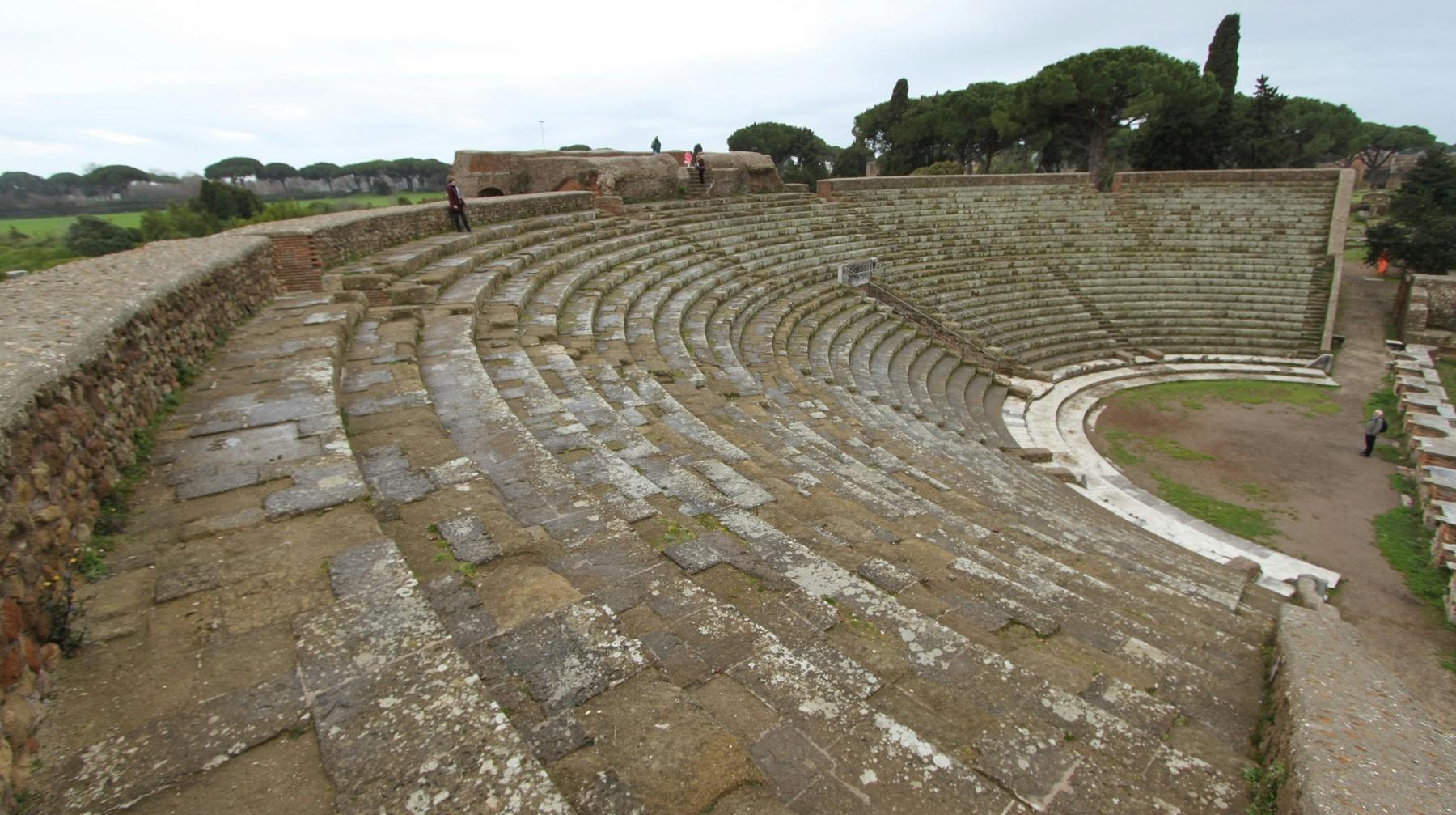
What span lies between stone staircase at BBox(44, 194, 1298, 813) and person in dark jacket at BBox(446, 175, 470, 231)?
5.59 metres

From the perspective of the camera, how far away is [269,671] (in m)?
2.51

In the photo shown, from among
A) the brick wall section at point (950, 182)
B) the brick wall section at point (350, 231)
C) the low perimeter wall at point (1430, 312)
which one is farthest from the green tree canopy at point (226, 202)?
the low perimeter wall at point (1430, 312)

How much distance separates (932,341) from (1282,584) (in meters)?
8.55

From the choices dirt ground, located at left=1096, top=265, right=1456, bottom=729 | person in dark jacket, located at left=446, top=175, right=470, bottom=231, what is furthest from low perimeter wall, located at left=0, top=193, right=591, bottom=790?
dirt ground, located at left=1096, top=265, right=1456, bottom=729

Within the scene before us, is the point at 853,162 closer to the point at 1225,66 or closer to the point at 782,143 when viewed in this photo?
the point at 782,143

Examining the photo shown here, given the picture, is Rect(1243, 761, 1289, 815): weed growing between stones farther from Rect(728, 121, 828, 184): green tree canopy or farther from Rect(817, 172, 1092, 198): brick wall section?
Rect(728, 121, 828, 184): green tree canopy

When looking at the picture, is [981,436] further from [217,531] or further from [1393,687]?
[217,531]

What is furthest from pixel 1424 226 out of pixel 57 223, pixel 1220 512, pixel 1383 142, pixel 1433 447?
pixel 1383 142

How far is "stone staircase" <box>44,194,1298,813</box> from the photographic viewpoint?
87.5 inches

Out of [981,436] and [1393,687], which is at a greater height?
[1393,687]

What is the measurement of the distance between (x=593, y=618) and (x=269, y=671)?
125cm

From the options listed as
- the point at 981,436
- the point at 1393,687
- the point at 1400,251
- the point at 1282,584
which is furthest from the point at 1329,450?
the point at 1400,251

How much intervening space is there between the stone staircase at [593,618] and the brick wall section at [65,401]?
197 millimetres

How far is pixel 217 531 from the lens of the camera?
11.3 ft
